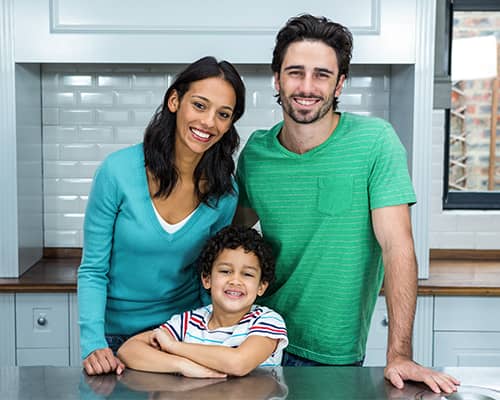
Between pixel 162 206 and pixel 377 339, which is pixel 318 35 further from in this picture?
pixel 377 339

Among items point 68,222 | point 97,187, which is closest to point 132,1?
point 68,222

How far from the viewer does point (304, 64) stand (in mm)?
1849

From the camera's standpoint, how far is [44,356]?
10.1 ft

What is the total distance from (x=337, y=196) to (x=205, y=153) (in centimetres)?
38

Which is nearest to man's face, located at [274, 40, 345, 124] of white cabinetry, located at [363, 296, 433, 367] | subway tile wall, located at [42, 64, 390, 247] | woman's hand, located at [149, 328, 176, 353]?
woman's hand, located at [149, 328, 176, 353]

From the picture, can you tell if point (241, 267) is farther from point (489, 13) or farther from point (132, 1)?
point (489, 13)

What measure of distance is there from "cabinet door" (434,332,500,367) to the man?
1192mm

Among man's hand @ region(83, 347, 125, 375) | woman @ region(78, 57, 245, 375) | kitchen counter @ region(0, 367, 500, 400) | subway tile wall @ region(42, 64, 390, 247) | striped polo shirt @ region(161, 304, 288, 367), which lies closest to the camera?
kitchen counter @ region(0, 367, 500, 400)

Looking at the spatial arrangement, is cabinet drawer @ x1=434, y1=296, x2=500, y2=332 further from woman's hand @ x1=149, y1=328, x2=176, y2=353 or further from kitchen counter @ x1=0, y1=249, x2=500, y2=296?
woman's hand @ x1=149, y1=328, x2=176, y2=353

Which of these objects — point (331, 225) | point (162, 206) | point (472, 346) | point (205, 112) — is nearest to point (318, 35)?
point (205, 112)

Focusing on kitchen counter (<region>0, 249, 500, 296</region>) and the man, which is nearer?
the man

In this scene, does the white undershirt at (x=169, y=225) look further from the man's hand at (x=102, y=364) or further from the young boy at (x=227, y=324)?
the man's hand at (x=102, y=364)

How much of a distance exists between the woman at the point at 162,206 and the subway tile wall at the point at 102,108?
60.7 inches

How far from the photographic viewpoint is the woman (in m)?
1.87
